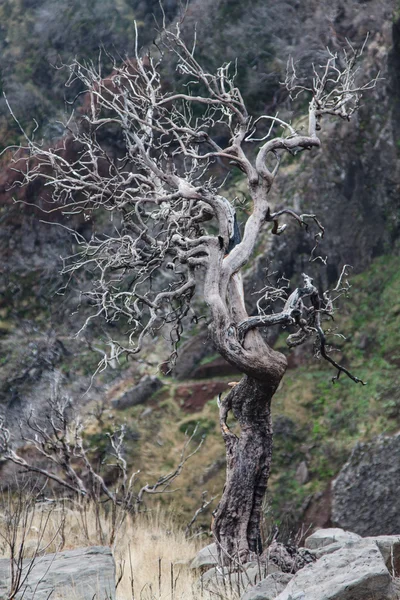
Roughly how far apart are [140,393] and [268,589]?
9560 mm

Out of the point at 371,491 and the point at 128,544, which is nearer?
the point at 128,544

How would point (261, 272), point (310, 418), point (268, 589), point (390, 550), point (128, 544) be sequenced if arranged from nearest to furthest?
point (268, 589)
point (390, 550)
point (128, 544)
point (310, 418)
point (261, 272)

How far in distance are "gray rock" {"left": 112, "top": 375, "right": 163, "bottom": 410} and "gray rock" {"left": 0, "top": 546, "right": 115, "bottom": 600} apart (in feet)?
26.0

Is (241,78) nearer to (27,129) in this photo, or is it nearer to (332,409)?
(27,129)

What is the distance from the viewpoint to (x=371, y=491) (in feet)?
38.1

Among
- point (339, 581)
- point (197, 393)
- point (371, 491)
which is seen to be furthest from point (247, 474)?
point (197, 393)

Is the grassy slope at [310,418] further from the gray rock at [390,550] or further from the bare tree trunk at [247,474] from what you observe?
Result: the gray rock at [390,550]

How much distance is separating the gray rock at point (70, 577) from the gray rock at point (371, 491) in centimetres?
668

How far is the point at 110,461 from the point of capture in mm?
13195

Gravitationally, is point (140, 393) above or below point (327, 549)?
below

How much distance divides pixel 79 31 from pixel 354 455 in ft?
46.7

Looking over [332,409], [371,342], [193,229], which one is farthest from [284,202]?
[193,229]

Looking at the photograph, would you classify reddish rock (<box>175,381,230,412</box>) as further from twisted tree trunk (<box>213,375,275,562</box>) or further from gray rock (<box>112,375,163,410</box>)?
twisted tree trunk (<box>213,375,275,562</box>)

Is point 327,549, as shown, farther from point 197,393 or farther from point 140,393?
point 140,393
